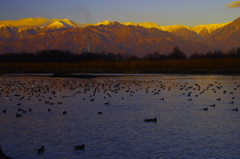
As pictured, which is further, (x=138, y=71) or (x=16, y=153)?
(x=138, y=71)

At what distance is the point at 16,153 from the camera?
1154 centimetres

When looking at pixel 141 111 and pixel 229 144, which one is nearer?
pixel 229 144

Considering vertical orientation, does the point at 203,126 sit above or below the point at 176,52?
below

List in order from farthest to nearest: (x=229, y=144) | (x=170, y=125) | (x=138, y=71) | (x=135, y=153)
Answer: (x=138, y=71)
(x=170, y=125)
(x=229, y=144)
(x=135, y=153)

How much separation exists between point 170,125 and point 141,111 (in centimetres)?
425

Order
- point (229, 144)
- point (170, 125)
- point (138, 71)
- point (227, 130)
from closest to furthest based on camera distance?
point (229, 144) < point (227, 130) < point (170, 125) < point (138, 71)

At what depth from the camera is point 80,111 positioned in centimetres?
2006

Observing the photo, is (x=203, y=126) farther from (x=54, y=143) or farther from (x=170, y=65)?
(x=170, y=65)

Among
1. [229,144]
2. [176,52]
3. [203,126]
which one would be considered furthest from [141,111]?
[176,52]

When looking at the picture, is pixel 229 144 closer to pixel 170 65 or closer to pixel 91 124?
pixel 91 124

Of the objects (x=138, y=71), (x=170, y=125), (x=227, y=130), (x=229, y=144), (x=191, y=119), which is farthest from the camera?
(x=138, y=71)

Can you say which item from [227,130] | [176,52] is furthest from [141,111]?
[176,52]

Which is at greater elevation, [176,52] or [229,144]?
[176,52]

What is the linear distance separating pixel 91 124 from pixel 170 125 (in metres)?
3.82
